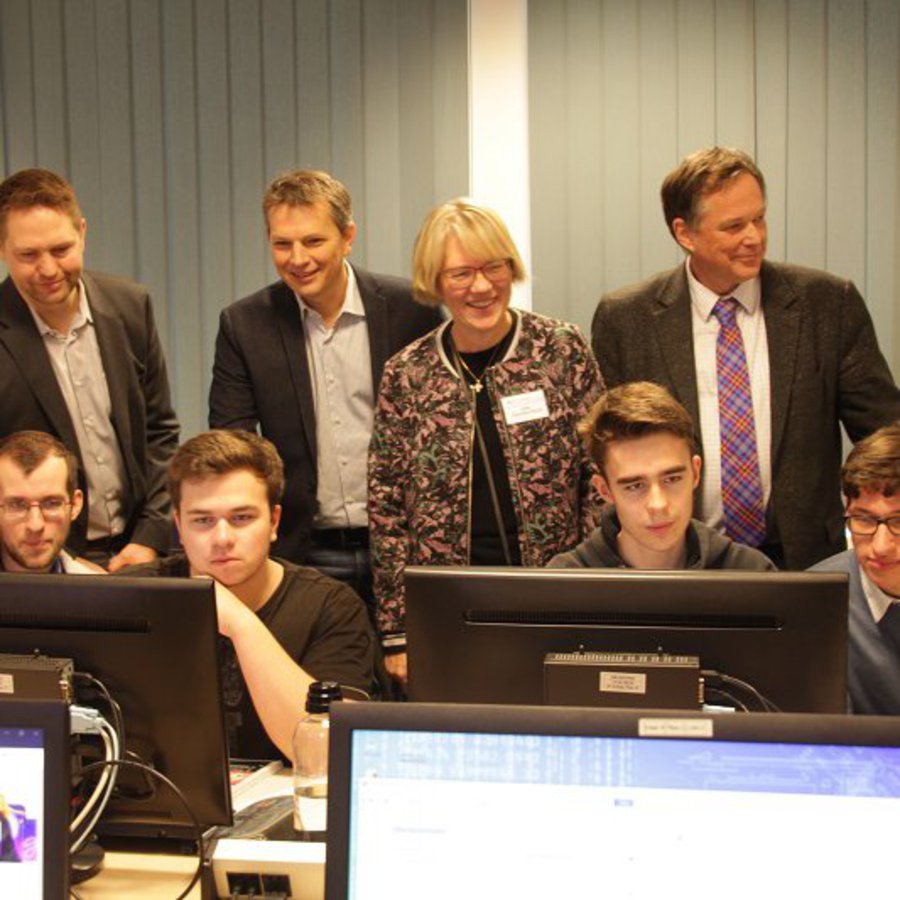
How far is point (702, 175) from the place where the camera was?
278 centimetres

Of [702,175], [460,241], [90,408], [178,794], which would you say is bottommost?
[178,794]

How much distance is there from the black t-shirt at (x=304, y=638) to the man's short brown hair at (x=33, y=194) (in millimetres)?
1014

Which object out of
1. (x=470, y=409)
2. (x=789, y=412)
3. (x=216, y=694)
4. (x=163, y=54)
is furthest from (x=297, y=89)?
(x=216, y=694)

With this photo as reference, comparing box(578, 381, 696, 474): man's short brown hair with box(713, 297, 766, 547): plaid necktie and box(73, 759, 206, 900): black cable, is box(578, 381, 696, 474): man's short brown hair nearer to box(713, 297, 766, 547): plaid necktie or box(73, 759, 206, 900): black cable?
box(713, 297, 766, 547): plaid necktie

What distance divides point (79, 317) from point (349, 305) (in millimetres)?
645

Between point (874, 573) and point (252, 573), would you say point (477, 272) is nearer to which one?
point (252, 573)

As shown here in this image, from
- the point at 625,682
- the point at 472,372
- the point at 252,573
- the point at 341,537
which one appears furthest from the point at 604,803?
the point at 341,537

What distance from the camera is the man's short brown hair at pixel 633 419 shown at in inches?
86.5

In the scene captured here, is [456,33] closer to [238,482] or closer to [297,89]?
[297,89]

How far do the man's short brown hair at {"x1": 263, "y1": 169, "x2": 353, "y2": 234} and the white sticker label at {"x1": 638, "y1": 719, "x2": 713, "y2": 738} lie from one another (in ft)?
6.73

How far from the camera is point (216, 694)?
1.55 metres

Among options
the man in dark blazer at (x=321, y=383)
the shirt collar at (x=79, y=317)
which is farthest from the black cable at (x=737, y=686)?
the shirt collar at (x=79, y=317)

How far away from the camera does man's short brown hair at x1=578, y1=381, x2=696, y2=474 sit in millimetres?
2197

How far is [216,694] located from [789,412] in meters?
1.67
